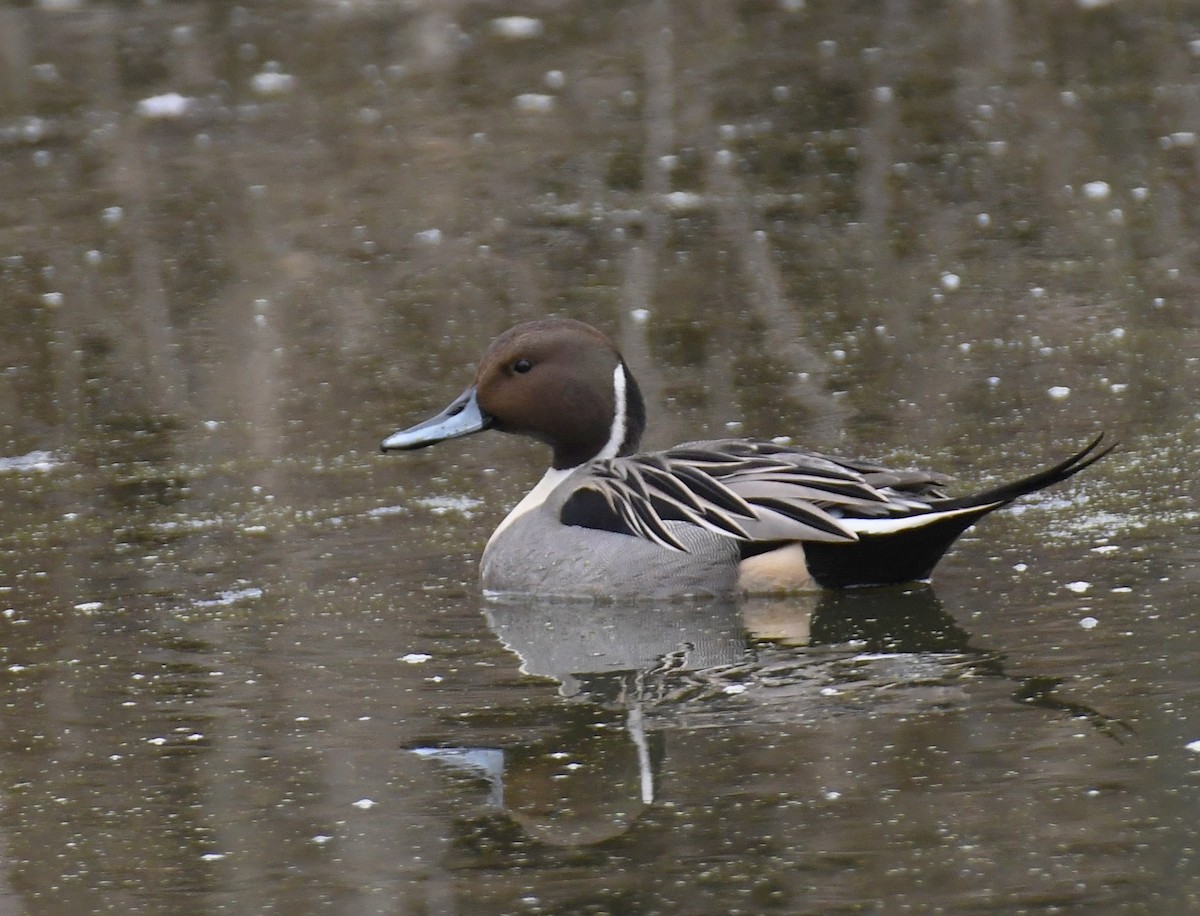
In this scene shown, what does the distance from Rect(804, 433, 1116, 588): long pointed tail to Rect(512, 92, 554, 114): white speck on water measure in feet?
31.2

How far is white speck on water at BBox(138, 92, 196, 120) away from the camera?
662 inches

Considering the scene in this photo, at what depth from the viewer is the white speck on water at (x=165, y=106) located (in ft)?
55.2

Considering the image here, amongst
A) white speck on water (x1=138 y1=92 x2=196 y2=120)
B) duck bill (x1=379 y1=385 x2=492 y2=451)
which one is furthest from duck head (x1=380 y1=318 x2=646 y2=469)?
white speck on water (x1=138 y1=92 x2=196 y2=120)

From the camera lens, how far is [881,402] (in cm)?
912

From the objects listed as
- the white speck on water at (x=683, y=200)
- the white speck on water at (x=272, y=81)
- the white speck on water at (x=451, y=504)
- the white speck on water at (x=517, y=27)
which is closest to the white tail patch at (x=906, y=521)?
the white speck on water at (x=451, y=504)

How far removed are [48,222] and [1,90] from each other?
466cm

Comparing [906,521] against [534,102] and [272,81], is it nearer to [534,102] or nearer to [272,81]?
[534,102]

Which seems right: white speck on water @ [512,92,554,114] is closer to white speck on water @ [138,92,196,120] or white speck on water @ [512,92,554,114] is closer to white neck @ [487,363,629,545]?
white speck on water @ [138,92,196,120]

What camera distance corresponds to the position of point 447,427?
7699 millimetres

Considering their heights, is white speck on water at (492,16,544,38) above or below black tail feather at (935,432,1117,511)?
above

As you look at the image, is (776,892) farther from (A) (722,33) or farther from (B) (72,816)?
(A) (722,33)

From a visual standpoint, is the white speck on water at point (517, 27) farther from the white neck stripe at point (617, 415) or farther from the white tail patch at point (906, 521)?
the white tail patch at point (906, 521)

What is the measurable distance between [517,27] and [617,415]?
39.7ft

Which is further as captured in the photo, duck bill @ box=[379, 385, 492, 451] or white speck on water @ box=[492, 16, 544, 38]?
white speck on water @ box=[492, 16, 544, 38]
